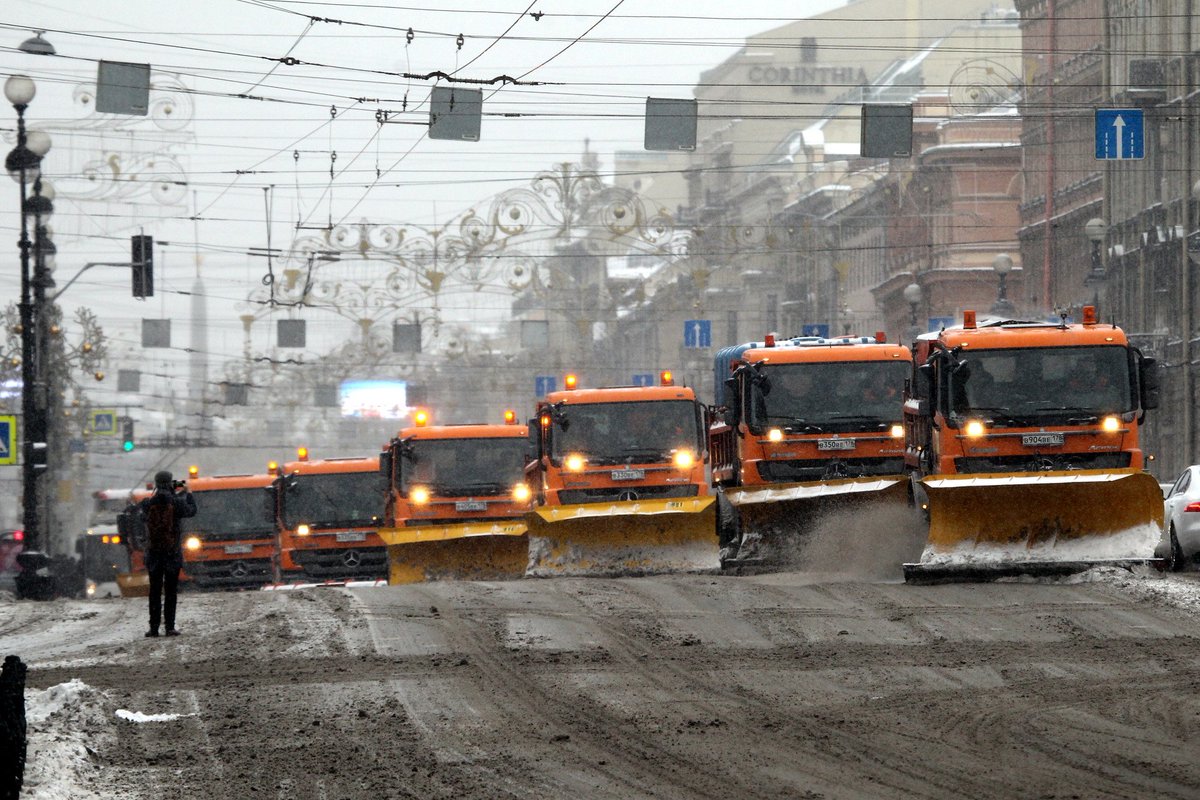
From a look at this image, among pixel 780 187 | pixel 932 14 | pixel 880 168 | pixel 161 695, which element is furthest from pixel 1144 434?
pixel 932 14

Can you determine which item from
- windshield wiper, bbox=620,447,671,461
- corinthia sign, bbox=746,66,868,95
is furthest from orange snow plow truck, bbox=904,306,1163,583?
corinthia sign, bbox=746,66,868,95

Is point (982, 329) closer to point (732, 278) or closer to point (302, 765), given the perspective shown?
point (302, 765)

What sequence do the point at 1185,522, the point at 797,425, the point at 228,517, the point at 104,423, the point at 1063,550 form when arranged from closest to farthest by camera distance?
the point at 1063,550 < the point at 1185,522 < the point at 797,425 < the point at 228,517 < the point at 104,423

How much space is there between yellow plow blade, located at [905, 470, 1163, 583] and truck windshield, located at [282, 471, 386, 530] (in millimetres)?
14234

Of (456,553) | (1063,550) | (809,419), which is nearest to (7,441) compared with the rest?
(456,553)

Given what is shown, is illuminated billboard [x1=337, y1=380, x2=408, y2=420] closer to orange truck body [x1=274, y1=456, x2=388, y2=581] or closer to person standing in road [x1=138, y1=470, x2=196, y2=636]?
orange truck body [x1=274, y1=456, x2=388, y2=581]

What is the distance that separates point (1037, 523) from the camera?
1948 centimetres

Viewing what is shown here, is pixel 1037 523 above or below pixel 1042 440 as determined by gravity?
below

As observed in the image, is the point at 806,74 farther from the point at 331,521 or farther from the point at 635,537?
the point at 635,537

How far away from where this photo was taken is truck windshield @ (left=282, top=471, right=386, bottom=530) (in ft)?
105

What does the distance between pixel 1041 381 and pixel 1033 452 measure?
2.65 feet

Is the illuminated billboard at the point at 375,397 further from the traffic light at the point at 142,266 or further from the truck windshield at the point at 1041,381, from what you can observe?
the truck windshield at the point at 1041,381

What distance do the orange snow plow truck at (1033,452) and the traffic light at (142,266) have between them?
16443 millimetres

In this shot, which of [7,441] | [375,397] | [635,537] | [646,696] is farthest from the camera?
[375,397]
